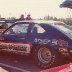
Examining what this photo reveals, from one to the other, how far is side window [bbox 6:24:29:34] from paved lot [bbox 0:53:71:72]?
0.79 metres

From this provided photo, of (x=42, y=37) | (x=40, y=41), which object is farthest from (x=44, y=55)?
(x=42, y=37)

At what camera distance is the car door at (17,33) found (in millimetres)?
10166

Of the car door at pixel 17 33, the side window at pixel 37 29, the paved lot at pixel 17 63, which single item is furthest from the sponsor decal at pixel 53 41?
the car door at pixel 17 33

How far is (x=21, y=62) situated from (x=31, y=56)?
0.71 m

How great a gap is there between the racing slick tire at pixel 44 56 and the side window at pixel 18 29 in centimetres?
92

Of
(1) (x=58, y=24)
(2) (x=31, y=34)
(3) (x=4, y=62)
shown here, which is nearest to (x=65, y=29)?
(1) (x=58, y=24)

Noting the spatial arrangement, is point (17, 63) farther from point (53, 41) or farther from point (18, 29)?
point (53, 41)

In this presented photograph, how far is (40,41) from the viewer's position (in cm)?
959

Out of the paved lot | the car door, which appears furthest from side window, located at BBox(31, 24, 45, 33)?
the paved lot

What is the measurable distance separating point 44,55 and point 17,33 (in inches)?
56.0

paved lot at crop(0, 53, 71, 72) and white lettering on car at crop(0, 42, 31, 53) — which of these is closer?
paved lot at crop(0, 53, 71, 72)

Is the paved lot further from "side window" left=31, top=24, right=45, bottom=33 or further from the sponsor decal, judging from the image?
"side window" left=31, top=24, right=45, bottom=33

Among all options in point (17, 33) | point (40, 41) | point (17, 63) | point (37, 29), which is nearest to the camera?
point (40, 41)

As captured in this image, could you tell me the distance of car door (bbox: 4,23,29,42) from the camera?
400 inches
